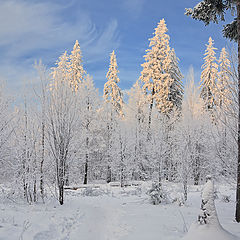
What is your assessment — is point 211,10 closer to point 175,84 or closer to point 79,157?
point 79,157

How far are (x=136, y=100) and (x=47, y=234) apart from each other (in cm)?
2086

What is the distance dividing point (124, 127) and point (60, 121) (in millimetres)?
12279

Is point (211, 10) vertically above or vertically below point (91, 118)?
above

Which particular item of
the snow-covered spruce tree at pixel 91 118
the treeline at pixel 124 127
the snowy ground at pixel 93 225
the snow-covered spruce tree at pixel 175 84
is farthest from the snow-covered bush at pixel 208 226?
the snow-covered spruce tree at pixel 175 84

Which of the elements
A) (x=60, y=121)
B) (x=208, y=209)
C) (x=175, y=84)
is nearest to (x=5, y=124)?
(x=60, y=121)

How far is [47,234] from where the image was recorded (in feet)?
19.1

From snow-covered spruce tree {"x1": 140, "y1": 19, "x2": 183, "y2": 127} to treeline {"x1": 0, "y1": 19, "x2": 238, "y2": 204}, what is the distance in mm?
104

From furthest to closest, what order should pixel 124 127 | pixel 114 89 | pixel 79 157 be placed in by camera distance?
1. pixel 114 89
2. pixel 124 127
3. pixel 79 157

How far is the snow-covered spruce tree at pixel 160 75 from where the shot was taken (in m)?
24.1

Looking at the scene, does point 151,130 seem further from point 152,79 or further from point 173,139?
point 152,79

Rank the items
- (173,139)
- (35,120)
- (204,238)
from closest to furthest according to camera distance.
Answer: (204,238) → (35,120) → (173,139)

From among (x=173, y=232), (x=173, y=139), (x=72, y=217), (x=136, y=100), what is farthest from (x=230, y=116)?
(x=136, y=100)

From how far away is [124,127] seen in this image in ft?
71.9

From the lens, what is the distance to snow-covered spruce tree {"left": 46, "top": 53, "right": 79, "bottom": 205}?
32.7ft
